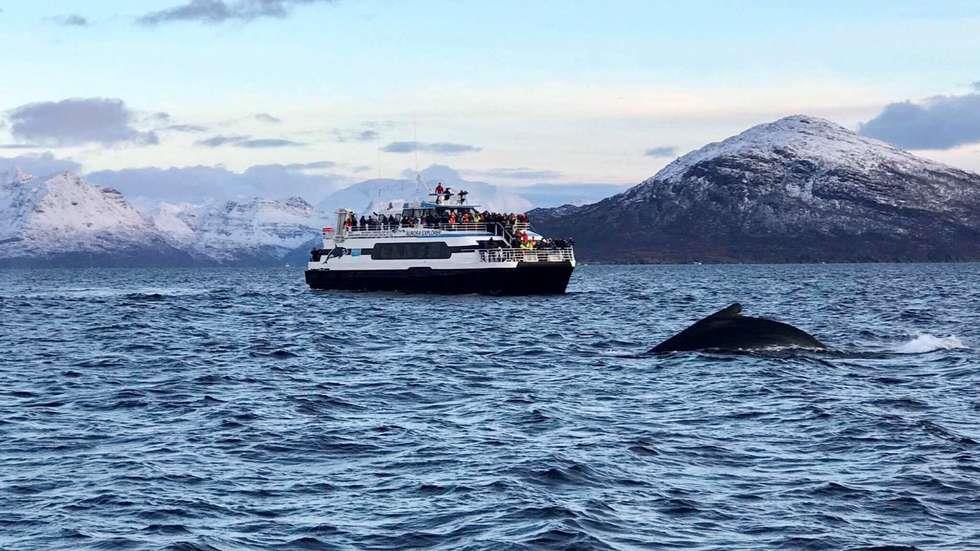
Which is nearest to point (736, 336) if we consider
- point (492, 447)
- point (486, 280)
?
point (492, 447)

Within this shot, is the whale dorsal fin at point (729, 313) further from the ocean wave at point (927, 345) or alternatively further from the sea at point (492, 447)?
the ocean wave at point (927, 345)

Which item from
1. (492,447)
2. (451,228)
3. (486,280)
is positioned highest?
(451,228)

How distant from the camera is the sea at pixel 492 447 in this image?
1719cm

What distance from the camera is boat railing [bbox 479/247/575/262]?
88312 millimetres

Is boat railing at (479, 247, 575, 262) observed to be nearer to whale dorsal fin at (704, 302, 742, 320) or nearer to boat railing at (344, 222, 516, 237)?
boat railing at (344, 222, 516, 237)

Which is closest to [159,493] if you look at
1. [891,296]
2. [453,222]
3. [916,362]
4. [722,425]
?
[722,425]

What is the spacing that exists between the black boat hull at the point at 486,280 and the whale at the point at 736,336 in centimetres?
4841

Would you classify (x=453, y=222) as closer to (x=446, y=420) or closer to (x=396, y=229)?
(x=396, y=229)

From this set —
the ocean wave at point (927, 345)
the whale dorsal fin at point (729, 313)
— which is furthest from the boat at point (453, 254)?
the whale dorsal fin at point (729, 313)

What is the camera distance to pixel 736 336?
38781 mm

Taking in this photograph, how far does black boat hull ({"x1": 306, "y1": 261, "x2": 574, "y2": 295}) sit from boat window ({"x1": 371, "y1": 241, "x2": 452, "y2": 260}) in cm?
105

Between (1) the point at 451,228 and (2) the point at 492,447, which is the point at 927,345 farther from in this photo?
(1) the point at 451,228

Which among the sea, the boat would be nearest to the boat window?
the boat

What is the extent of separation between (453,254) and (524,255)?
5.01 meters
